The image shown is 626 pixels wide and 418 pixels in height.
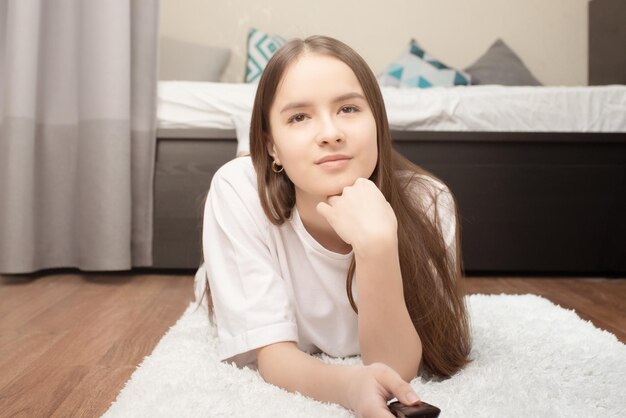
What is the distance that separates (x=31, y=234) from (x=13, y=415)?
44.9 inches

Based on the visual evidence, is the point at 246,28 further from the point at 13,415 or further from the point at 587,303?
the point at 13,415

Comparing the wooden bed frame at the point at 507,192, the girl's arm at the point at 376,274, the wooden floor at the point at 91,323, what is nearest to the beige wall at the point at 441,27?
the wooden bed frame at the point at 507,192

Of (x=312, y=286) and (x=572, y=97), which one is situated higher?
(x=572, y=97)

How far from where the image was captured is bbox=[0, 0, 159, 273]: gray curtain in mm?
1810

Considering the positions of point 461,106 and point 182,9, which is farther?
point 182,9

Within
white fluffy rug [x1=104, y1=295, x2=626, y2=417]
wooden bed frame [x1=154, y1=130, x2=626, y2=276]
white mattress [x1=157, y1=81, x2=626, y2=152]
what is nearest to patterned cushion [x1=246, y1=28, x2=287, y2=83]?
white mattress [x1=157, y1=81, x2=626, y2=152]

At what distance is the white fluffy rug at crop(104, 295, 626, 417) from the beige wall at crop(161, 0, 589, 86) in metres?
2.15

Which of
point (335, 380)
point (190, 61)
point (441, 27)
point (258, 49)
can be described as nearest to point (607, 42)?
point (441, 27)

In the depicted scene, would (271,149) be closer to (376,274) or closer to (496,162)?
(376,274)

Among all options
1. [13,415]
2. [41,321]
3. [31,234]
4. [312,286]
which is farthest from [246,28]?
[13,415]

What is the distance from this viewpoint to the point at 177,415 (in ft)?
2.44

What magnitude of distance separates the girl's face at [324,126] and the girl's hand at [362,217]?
32mm

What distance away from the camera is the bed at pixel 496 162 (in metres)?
1.95

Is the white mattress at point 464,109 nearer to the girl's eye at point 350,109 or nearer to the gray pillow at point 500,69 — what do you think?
the gray pillow at point 500,69
